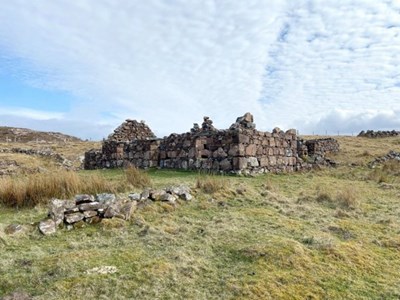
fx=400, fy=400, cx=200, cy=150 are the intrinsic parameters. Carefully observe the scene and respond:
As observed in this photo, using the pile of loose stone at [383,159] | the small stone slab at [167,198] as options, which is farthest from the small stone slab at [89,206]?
the pile of loose stone at [383,159]

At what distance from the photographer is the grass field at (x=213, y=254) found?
16.3 feet

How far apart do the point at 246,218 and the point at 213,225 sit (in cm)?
97

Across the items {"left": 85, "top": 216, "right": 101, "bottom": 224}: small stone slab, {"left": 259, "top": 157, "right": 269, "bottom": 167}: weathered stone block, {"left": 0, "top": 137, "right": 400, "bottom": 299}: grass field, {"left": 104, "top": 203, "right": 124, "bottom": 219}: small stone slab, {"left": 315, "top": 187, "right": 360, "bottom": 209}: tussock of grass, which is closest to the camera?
{"left": 0, "top": 137, "right": 400, "bottom": 299}: grass field

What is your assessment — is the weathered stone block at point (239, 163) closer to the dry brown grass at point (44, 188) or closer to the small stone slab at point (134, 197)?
the dry brown grass at point (44, 188)

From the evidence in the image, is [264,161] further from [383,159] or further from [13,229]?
[13,229]

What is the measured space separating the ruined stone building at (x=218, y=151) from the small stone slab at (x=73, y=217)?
812 centimetres

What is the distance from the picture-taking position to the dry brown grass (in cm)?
856

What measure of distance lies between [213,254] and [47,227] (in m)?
2.89

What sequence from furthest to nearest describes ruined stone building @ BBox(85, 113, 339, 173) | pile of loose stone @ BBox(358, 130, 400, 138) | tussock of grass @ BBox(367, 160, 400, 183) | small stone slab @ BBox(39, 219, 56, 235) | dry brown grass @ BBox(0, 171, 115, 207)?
pile of loose stone @ BBox(358, 130, 400, 138)
tussock of grass @ BBox(367, 160, 400, 183)
ruined stone building @ BBox(85, 113, 339, 173)
dry brown grass @ BBox(0, 171, 115, 207)
small stone slab @ BBox(39, 219, 56, 235)

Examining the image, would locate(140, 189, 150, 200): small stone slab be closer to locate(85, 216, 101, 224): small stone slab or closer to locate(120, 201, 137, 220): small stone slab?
locate(120, 201, 137, 220): small stone slab

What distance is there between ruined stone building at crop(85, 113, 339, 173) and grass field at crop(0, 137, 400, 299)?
5.27 meters

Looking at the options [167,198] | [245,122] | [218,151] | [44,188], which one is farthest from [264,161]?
[44,188]

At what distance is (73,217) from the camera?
720cm

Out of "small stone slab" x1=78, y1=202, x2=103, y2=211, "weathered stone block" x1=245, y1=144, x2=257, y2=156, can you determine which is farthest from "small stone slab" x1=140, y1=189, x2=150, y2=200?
"weathered stone block" x1=245, y1=144, x2=257, y2=156
